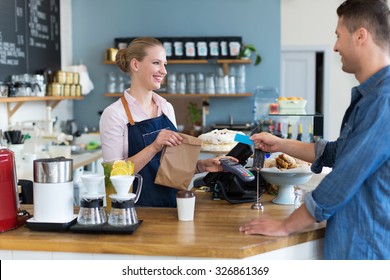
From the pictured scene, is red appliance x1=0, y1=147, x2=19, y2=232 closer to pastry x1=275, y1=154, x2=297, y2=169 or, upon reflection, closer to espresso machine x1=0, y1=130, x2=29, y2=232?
espresso machine x1=0, y1=130, x2=29, y2=232

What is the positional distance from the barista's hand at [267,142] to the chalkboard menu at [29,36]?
2800mm

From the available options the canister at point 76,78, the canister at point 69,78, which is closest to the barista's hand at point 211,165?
the canister at point 69,78

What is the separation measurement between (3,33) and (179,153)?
2.75m

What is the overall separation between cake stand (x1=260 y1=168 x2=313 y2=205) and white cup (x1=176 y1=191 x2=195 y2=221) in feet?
1.48

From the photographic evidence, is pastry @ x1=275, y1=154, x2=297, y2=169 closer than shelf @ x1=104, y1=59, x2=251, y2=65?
Yes

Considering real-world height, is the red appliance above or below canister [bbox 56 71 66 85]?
below

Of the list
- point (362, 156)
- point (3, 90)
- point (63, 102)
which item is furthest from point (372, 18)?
point (63, 102)

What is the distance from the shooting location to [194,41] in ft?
20.1

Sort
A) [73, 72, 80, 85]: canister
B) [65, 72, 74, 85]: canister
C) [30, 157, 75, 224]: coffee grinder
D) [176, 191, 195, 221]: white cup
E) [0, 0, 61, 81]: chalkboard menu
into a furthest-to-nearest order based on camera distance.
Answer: [73, 72, 80, 85]: canister < [65, 72, 74, 85]: canister < [0, 0, 61, 81]: chalkboard menu < [176, 191, 195, 221]: white cup < [30, 157, 75, 224]: coffee grinder

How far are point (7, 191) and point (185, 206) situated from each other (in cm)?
66

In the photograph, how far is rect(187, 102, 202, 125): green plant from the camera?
630 cm

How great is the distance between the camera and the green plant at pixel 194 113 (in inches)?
248

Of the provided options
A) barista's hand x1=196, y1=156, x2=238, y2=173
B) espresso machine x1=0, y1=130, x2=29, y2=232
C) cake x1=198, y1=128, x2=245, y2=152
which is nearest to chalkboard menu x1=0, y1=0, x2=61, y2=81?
cake x1=198, y1=128, x2=245, y2=152

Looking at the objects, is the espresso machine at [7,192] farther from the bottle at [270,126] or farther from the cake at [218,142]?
the bottle at [270,126]
